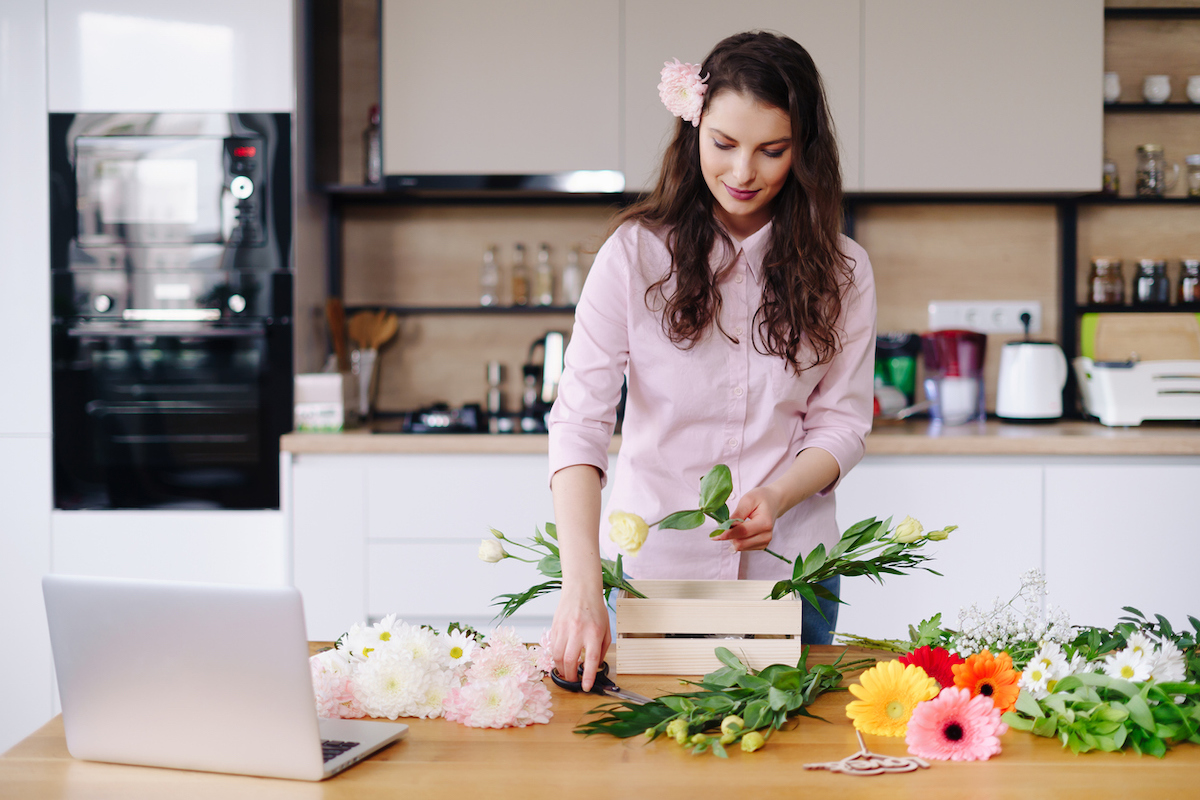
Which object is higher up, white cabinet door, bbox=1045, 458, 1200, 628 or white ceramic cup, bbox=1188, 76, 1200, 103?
white ceramic cup, bbox=1188, 76, 1200, 103

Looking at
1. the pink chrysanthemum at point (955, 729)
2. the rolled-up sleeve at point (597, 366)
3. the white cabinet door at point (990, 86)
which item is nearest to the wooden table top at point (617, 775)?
the pink chrysanthemum at point (955, 729)

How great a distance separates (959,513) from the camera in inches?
89.0

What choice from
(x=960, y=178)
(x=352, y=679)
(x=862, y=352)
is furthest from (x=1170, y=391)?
(x=352, y=679)

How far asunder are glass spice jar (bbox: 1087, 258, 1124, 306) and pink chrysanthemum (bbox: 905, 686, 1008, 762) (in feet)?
7.47

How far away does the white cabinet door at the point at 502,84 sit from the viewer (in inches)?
96.8

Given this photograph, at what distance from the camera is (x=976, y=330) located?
9.28 feet

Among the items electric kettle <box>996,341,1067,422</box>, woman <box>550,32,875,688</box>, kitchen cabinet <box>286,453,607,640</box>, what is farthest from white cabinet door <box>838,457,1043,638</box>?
woman <box>550,32,875,688</box>

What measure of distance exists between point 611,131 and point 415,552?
1189 mm

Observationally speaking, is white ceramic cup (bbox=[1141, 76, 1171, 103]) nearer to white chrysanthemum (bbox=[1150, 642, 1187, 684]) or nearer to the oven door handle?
white chrysanthemum (bbox=[1150, 642, 1187, 684])

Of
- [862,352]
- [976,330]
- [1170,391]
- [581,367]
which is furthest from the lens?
[976,330]

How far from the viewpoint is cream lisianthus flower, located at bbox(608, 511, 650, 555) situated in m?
0.89

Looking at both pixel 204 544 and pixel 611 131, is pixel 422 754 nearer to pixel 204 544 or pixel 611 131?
pixel 204 544

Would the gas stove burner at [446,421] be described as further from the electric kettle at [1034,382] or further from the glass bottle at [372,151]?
the electric kettle at [1034,382]

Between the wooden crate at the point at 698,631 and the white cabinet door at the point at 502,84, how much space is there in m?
1.72
